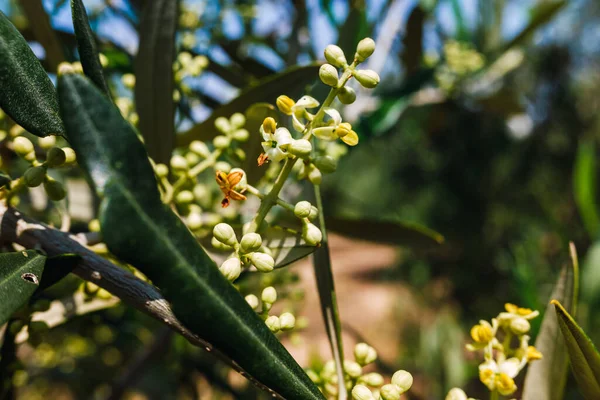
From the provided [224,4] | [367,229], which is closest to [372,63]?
[224,4]

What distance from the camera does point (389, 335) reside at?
634 cm

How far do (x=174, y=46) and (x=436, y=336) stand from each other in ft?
7.33

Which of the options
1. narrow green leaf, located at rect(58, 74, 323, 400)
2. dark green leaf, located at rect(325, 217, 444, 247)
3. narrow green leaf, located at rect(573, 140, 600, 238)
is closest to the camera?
narrow green leaf, located at rect(58, 74, 323, 400)

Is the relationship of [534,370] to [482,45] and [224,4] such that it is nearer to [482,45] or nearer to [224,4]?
[224,4]

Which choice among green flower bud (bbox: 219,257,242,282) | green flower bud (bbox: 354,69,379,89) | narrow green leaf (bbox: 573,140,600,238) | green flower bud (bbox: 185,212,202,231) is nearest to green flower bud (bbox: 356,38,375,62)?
green flower bud (bbox: 354,69,379,89)

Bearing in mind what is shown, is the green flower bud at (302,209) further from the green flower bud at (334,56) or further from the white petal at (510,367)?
the white petal at (510,367)

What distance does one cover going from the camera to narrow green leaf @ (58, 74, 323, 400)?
31 cm

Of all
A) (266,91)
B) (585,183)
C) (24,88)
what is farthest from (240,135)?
(585,183)

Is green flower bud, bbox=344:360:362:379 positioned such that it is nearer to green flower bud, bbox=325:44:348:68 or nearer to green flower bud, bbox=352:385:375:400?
green flower bud, bbox=352:385:375:400

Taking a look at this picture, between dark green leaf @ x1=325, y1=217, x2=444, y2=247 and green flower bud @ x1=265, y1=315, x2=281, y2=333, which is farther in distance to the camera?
dark green leaf @ x1=325, y1=217, x2=444, y2=247

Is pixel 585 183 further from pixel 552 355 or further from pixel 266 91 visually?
pixel 266 91

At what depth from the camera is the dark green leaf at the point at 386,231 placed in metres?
0.96

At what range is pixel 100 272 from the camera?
1.55 feet

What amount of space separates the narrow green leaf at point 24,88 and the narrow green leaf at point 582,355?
506 mm
